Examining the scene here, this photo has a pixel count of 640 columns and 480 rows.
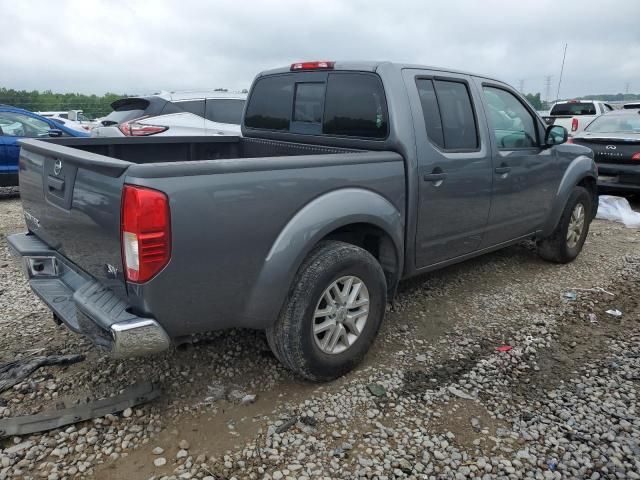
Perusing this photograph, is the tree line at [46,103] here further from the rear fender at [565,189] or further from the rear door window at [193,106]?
the rear fender at [565,189]

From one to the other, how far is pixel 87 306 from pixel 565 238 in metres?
4.52

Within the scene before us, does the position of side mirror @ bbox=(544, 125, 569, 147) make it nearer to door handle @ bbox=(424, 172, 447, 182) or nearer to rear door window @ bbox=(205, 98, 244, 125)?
door handle @ bbox=(424, 172, 447, 182)

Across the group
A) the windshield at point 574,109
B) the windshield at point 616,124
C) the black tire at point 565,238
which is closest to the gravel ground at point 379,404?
the black tire at point 565,238

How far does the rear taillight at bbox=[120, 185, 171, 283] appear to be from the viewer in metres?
2.15

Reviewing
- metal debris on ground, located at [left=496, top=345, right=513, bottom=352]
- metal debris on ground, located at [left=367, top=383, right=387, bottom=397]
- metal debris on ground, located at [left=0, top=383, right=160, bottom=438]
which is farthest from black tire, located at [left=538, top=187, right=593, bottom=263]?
metal debris on ground, located at [left=0, top=383, right=160, bottom=438]

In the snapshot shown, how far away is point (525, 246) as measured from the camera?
5914 mm

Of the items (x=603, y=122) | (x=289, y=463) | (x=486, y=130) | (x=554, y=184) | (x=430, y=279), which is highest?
(x=603, y=122)

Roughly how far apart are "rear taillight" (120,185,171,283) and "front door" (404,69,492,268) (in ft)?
5.83

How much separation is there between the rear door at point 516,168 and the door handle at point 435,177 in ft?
2.32

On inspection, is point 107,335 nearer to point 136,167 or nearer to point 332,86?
point 136,167

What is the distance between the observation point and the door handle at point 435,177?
3.36 metres

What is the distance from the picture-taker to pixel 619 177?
7.41 meters

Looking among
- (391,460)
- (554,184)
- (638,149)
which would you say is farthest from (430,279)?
(638,149)

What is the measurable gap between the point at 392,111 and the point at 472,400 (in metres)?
1.83
